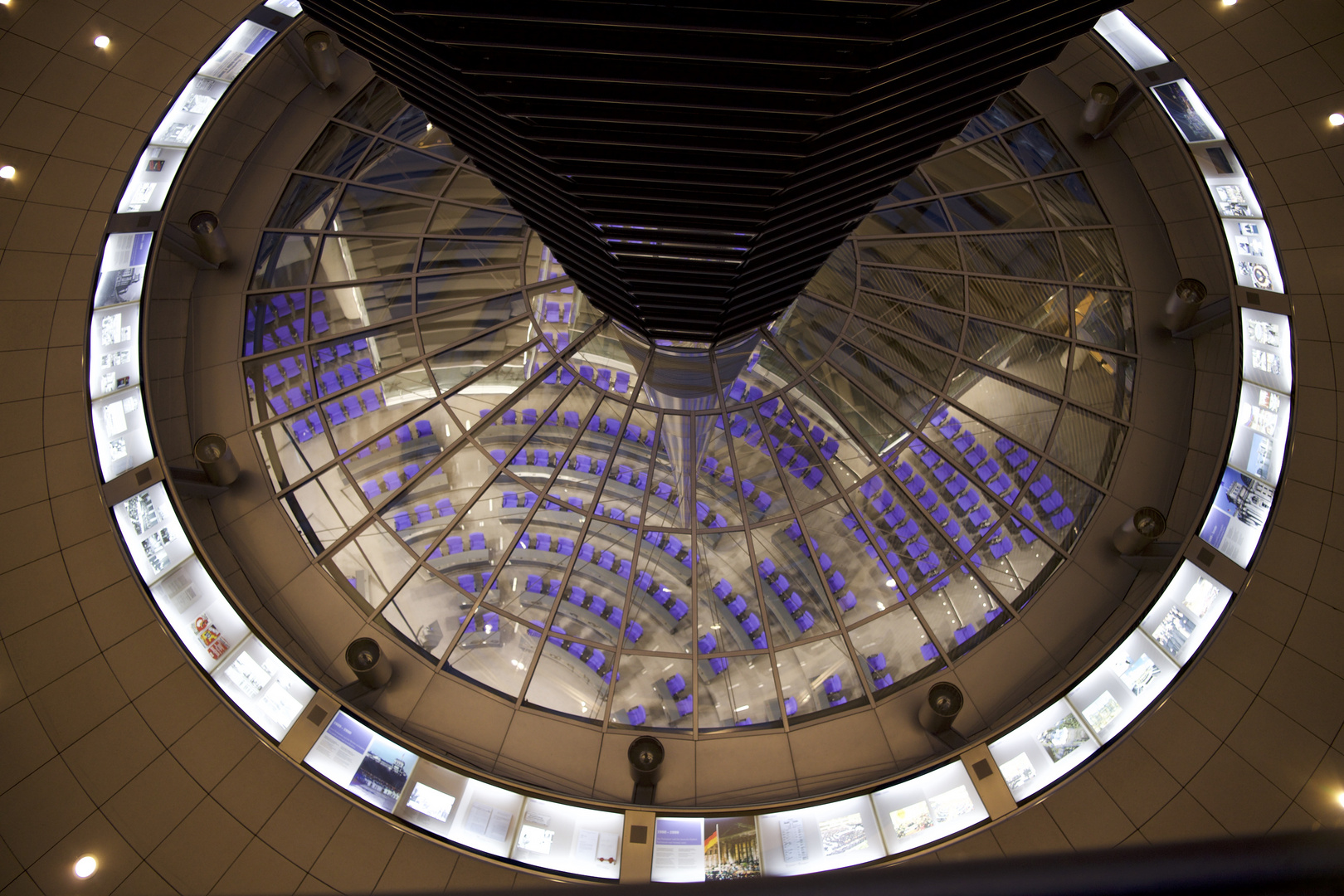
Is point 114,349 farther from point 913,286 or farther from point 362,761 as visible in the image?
point 913,286

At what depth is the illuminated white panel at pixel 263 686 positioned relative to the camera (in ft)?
64.1

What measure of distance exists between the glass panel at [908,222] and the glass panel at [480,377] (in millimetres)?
11108

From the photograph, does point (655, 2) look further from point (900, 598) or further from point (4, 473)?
point (4, 473)

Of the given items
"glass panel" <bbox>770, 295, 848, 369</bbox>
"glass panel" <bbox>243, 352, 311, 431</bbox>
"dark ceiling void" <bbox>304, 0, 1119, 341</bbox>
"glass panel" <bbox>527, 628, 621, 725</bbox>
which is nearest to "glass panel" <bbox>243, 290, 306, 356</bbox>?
"glass panel" <bbox>243, 352, 311, 431</bbox>

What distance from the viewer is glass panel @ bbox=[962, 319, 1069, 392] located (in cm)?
2436

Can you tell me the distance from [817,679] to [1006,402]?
374 inches

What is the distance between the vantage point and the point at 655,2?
10977mm

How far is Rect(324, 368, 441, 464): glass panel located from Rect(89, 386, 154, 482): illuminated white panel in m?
4.47

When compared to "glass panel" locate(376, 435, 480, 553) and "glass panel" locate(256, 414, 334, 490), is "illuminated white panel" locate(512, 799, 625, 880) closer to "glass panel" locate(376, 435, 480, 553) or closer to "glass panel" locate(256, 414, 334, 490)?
"glass panel" locate(376, 435, 480, 553)

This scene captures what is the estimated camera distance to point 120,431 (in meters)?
21.3

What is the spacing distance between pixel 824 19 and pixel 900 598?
15895 mm

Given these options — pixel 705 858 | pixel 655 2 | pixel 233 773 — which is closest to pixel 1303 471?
pixel 705 858

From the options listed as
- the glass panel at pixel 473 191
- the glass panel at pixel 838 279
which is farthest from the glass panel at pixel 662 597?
the glass panel at pixel 473 191

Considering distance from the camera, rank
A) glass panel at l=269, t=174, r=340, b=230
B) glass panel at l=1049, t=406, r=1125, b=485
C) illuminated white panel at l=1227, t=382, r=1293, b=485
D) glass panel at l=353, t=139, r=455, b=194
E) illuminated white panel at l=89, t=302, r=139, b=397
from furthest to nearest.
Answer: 1. glass panel at l=353, t=139, r=455, b=194
2. glass panel at l=269, t=174, r=340, b=230
3. glass panel at l=1049, t=406, r=1125, b=485
4. illuminated white panel at l=89, t=302, r=139, b=397
5. illuminated white panel at l=1227, t=382, r=1293, b=485
